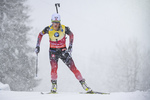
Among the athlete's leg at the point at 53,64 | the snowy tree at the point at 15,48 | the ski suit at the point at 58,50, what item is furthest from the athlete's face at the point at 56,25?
the snowy tree at the point at 15,48

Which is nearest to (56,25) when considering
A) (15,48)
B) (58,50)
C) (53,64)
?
(58,50)

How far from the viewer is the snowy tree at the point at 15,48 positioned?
702 cm

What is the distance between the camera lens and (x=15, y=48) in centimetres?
718

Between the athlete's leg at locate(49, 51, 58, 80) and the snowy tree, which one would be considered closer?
the athlete's leg at locate(49, 51, 58, 80)

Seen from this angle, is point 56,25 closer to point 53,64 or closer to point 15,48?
point 53,64

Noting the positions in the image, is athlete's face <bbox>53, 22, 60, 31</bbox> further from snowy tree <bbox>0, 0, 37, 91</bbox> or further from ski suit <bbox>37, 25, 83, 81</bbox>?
snowy tree <bbox>0, 0, 37, 91</bbox>

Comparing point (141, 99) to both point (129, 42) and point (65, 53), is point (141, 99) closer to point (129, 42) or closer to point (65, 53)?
point (65, 53)

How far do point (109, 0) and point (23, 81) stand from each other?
5.55 metres

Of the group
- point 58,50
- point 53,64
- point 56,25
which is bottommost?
point 53,64

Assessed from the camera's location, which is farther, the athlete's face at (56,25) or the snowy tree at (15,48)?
the snowy tree at (15,48)

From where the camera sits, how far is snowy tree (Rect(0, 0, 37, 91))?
276 inches

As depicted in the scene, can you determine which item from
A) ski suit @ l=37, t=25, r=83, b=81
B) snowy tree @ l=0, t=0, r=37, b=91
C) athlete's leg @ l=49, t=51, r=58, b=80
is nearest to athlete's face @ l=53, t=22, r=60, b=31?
ski suit @ l=37, t=25, r=83, b=81

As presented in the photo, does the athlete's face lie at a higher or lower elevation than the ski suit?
higher

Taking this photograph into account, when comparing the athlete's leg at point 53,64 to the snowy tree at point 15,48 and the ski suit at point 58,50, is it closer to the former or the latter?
the ski suit at point 58,50
